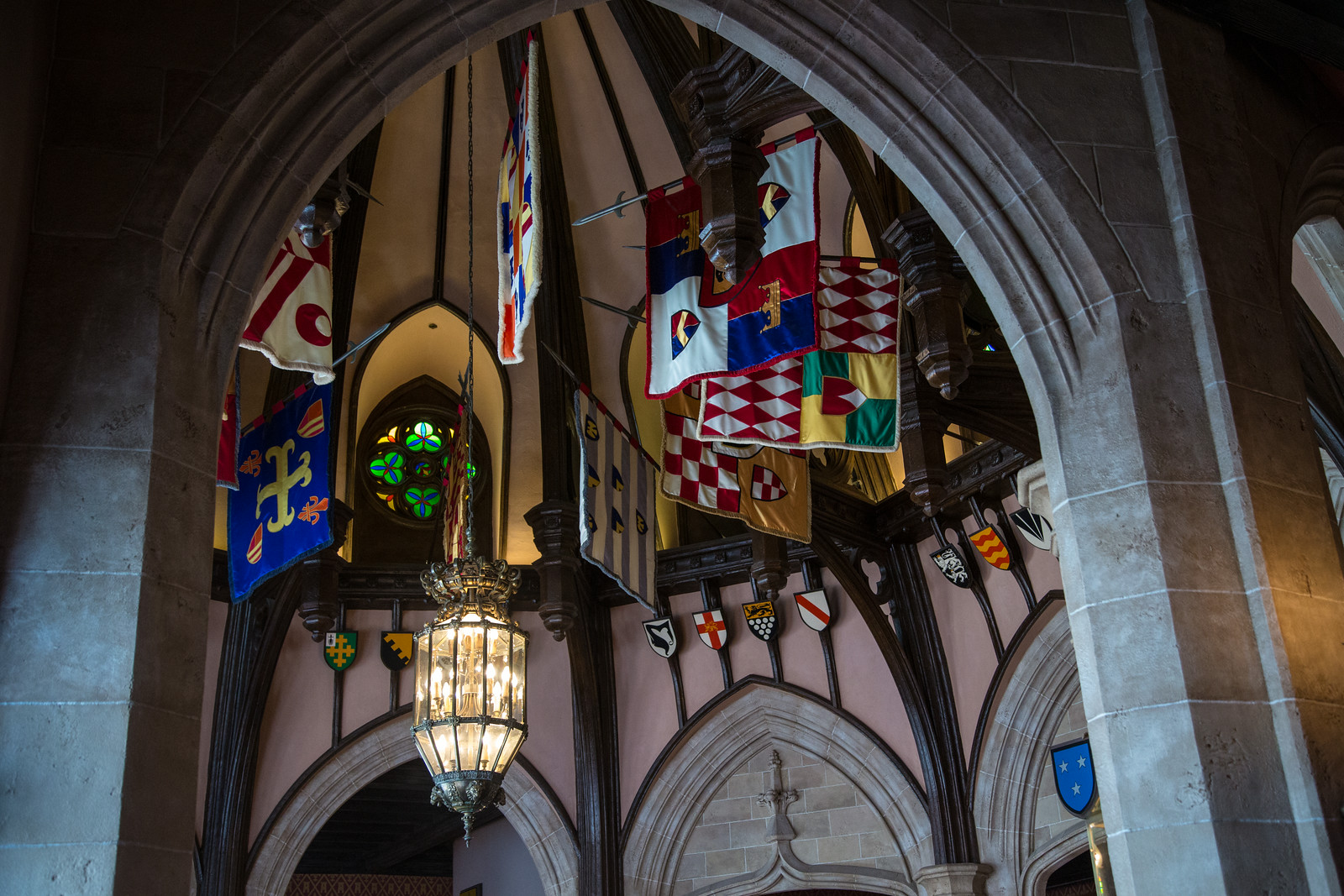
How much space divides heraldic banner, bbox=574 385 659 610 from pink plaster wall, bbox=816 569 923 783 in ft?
7.42

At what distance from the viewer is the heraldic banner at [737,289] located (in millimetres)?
5730

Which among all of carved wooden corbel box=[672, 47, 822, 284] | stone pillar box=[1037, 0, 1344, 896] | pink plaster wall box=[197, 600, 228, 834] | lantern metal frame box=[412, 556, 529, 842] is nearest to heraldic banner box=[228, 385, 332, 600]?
lantern metal frame box=[412, 556, 529, 842]

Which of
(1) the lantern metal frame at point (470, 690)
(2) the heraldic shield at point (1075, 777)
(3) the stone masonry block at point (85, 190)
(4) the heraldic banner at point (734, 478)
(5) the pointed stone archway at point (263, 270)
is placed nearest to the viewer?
(5) the pointed stone archway at point (263, 270)

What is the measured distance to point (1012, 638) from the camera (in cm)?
887

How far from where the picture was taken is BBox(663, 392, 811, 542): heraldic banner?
24.1 feet

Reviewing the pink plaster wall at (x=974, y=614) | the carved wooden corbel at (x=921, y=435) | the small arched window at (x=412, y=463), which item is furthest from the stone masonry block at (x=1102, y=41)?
the small arched window at (x=412, y=463)

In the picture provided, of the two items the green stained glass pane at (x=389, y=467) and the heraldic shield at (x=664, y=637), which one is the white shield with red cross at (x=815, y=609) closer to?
the heraldic shield at (x=664, y=637)

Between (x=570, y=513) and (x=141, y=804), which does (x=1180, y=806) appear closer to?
(x=141, y=804)

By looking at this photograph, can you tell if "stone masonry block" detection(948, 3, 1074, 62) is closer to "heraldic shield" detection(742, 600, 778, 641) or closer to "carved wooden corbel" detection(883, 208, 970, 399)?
"carved wooden corbel" detection(883, 208, 970, 399)

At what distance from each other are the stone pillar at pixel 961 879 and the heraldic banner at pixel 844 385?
13.1ft

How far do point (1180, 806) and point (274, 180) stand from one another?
3.01 meters

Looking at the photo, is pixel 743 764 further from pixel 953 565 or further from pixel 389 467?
pixel 389 467

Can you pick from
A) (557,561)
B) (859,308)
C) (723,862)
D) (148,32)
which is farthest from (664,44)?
(723,862)

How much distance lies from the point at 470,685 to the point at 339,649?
12.6 ft
